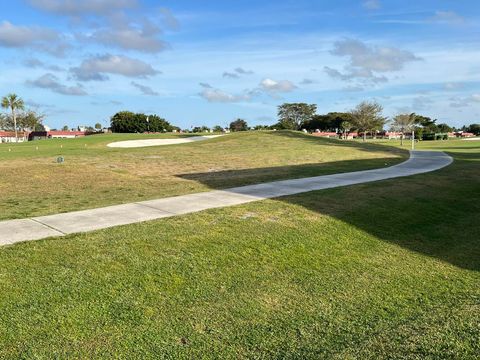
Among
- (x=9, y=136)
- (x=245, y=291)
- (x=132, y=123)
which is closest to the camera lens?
(x=245, y=291)

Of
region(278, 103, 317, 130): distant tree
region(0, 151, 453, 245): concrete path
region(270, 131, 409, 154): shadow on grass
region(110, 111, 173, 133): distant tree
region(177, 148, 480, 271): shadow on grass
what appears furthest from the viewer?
region(278, 103, 317, 130): distant tree

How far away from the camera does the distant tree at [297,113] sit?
126750mm

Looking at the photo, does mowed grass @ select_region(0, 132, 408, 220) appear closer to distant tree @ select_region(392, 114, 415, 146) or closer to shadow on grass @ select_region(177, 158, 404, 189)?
shadow on grass @ select_region(177, 158, 404, 189)

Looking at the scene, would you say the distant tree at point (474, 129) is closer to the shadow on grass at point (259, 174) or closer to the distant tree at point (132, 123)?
the distant tree at point (132, 123)

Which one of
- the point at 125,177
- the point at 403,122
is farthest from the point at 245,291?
the point at 403,122

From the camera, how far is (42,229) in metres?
6.30

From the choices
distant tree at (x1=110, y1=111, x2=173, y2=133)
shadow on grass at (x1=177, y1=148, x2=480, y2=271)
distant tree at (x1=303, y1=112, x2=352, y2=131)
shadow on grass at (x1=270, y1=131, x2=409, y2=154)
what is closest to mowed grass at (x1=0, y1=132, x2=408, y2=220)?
shadow on grass at (x1=177, y1=148, x2=480, y2=271)

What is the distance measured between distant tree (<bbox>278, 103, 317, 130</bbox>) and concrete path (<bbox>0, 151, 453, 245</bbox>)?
11662 cm

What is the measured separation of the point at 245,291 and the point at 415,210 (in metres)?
5.38

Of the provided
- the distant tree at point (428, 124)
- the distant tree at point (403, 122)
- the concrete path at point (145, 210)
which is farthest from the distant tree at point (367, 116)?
the concrete path at point (145, 210)

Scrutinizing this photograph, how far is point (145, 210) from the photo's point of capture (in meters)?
7.76

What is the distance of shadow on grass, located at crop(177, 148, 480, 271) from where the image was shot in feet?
22.5

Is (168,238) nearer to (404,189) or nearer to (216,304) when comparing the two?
(216,304)

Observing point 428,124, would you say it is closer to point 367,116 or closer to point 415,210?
point 367,116
